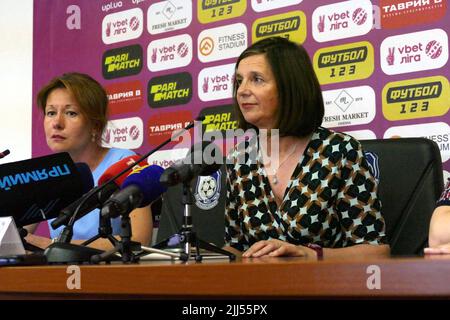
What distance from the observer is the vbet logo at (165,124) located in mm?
2715

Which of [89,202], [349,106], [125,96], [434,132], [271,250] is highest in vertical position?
[125,96]

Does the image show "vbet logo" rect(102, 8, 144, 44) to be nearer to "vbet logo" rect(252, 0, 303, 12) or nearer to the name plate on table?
"vbet logo" rect(252, 0, 303, 12)

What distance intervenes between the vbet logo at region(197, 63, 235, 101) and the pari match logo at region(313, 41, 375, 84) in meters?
0.38

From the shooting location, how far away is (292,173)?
1844mm

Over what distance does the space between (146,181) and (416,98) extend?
1219 millimetres

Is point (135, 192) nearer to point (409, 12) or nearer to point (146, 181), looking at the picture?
point (146, 181)

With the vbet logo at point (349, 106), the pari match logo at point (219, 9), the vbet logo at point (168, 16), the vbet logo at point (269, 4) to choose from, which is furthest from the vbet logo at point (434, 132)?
the vbet logo at point (168, 16)

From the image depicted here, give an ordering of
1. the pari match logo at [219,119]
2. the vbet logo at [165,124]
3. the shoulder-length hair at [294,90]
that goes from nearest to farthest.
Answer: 1. the shoulder-length hair at [294,90]
2. the pari match logo at [219,119]
3. the vbet logo at [165,124]

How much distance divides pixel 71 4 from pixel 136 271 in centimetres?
249

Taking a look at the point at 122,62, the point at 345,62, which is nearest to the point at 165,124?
the point at 122,62

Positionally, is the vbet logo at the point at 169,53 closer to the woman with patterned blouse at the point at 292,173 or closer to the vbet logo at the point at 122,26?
the vbet logo at the point at 122,26

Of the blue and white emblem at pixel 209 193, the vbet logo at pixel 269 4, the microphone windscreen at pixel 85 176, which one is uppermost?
the vbet logo at pixel 269 4

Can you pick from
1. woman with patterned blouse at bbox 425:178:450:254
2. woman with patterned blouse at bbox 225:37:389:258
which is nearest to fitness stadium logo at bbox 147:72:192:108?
woman with patterned blouse at bbox 225:37:389:258

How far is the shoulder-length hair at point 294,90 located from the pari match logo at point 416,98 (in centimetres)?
39
